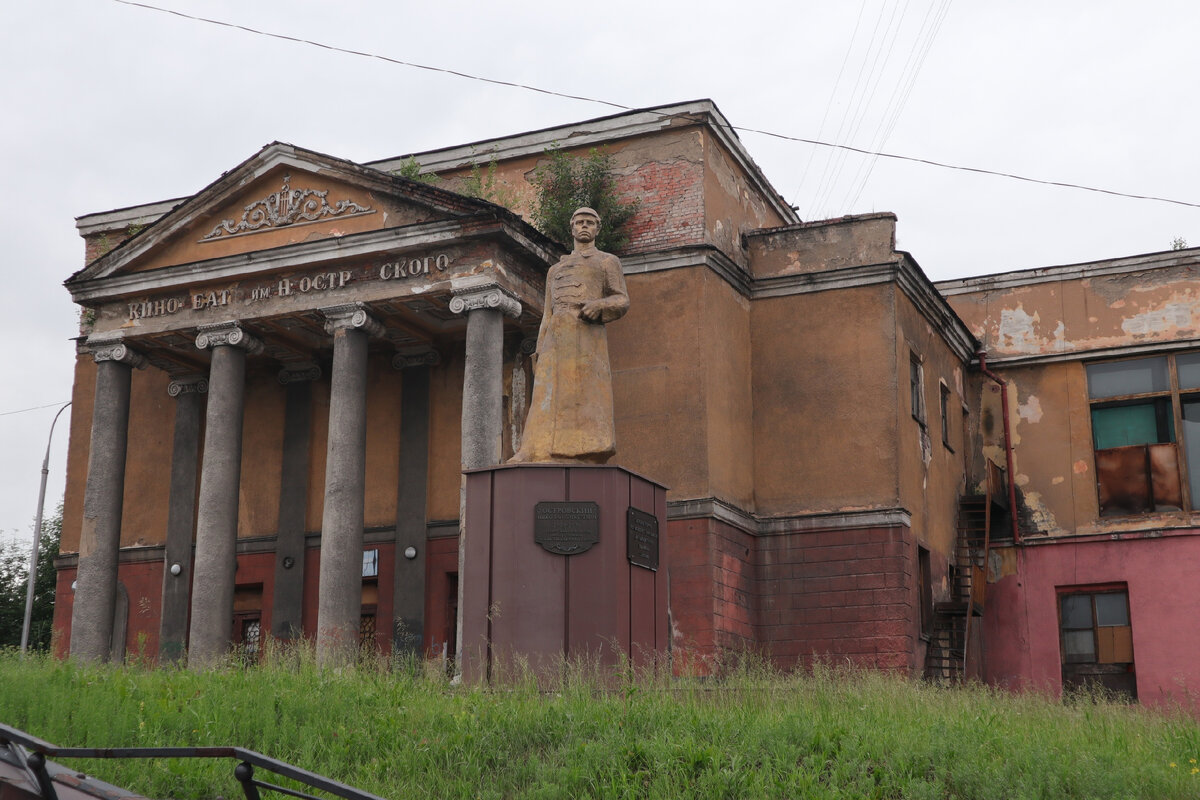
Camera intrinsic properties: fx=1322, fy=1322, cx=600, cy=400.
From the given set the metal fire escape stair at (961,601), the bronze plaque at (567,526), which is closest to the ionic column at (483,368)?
the bronze plaque at (567,526)

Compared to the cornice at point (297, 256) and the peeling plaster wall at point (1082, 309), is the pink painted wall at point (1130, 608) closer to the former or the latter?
the peeling plaster wall at point (1082, 309)

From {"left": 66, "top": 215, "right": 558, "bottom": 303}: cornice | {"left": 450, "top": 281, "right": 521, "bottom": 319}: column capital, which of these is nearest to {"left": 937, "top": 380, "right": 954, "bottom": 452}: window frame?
{"left": 66, "top": 215, "right": 558, "bottom": 303}: cornice

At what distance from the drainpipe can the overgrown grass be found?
46.8ft

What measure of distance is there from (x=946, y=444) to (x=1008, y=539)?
273 cm

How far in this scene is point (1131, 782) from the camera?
347 inches

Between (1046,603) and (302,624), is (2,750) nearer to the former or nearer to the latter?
(302,624)

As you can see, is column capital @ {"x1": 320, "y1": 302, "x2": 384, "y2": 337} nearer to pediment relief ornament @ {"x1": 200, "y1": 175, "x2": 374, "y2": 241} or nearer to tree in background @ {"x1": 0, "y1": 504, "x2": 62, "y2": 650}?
pediment relief ornament @ {"x1": 200, "y1": 175, "x2": 374, "y2": 241}

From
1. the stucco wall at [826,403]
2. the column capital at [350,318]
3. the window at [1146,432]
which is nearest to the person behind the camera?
the column capital at [350,318]

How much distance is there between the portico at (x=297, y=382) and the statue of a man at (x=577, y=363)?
21.0ft

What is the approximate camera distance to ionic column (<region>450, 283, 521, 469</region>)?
19.7m

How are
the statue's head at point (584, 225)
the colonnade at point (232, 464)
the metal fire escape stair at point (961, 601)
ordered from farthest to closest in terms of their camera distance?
1. the metal fire escape stair at point (961, 601)
2. the colonnade at point (232, 464)
3. the statue's head at point (584, 225)

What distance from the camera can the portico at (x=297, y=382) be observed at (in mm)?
20578

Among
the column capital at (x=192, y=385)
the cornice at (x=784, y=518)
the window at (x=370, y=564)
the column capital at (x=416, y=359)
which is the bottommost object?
the window at (x=370, y=564)

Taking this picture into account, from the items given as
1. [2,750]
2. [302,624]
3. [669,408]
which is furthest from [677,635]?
[2,750]
